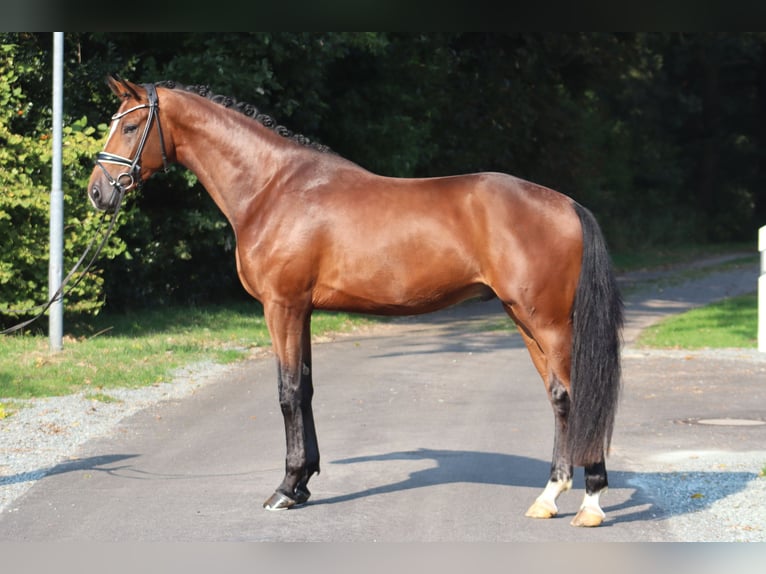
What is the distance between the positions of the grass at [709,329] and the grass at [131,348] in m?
4.78

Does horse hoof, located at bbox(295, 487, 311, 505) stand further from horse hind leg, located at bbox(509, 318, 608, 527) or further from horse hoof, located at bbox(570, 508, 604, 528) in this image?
horse hoof, located at bbox(570, 508, 604, 528)

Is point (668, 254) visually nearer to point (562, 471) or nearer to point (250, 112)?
point (250, 112)

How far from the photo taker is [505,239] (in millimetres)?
6883

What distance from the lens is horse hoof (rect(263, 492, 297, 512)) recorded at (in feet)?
23.1

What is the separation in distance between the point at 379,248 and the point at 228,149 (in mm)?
1310

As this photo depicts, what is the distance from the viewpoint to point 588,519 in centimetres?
671

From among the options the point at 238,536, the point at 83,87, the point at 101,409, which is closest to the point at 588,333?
the point at 238,536

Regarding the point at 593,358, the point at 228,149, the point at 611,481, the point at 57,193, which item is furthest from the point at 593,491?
the point at 57,193

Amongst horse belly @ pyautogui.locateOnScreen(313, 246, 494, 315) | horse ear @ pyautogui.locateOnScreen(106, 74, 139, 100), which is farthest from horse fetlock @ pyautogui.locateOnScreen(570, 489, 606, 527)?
horse ear @ pyautogui.locateOnScreen(106, 74, 139, 100)

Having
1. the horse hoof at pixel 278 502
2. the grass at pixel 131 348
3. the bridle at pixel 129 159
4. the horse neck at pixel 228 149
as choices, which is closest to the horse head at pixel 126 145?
the bridle at pixel 129 159

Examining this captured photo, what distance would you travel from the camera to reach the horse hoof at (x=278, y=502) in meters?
7.03

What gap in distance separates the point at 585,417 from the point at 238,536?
213 cm

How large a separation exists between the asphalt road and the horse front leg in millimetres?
141

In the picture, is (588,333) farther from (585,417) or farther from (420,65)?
(420,65)
